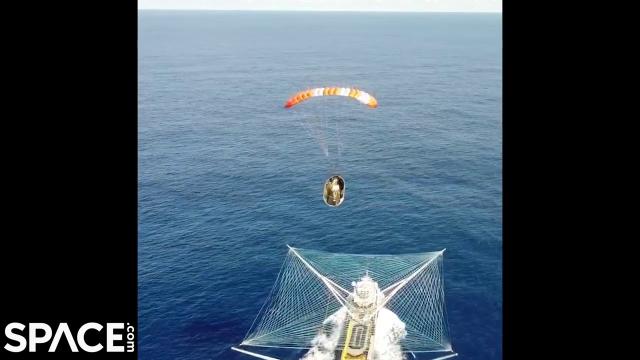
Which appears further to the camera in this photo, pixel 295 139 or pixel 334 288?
pixel 295 139

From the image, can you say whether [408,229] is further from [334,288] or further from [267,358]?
[267,358]

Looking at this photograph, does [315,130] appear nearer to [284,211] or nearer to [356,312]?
[284,211]
